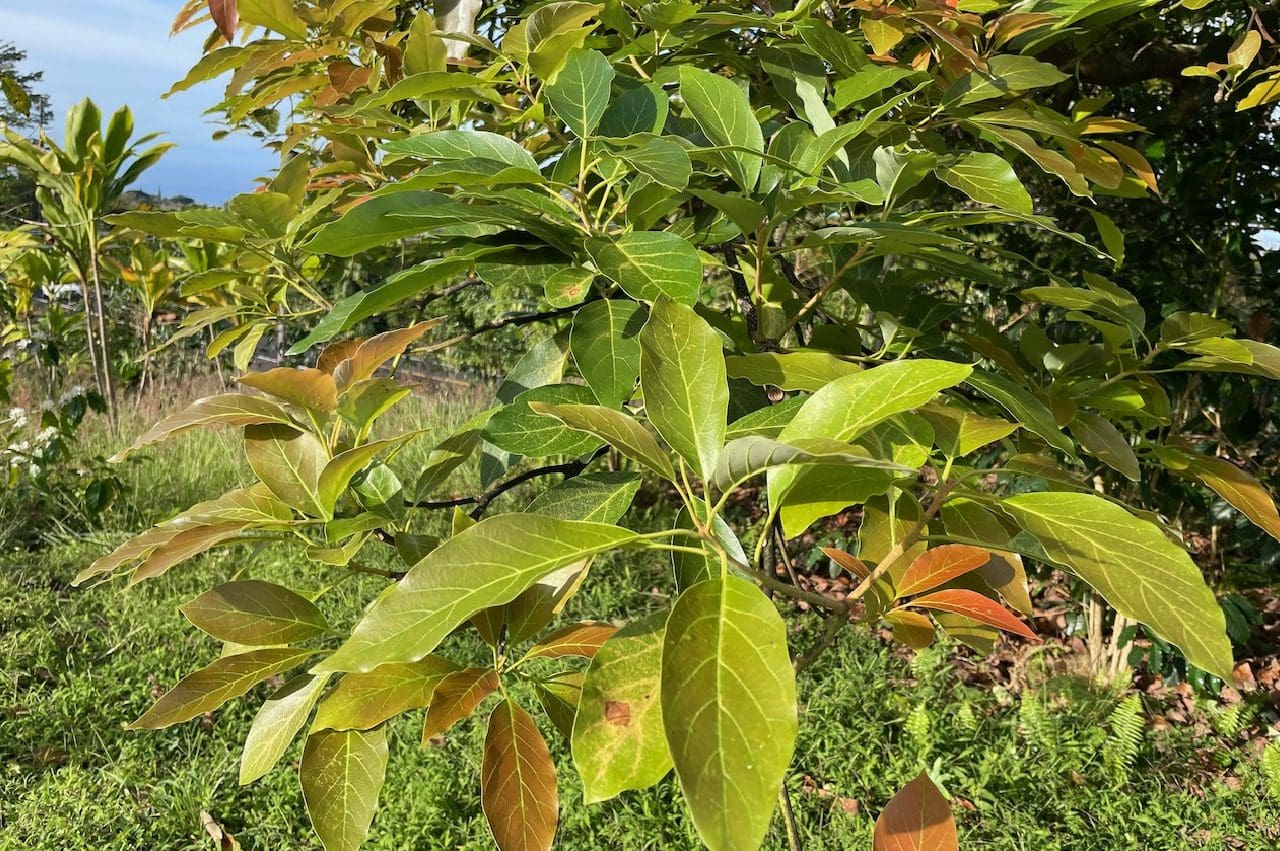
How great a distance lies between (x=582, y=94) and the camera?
0.65 metres

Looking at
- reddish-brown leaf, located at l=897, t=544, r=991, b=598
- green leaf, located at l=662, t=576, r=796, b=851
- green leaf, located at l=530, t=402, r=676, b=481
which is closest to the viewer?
green leaf, located at l=662, t=576, r=796, b=851

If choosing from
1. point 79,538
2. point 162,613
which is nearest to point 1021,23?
point 162,613

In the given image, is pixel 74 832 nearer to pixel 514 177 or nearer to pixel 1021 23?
pixel 514 177

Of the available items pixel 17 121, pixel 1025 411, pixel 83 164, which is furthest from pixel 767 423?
pixel 17 121

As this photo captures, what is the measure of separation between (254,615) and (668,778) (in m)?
1.86

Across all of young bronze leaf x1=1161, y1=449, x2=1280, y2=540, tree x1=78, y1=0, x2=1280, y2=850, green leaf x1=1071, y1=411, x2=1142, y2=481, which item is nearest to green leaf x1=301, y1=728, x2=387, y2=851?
tree x1=78, y1=0, x2=1280, y2=850

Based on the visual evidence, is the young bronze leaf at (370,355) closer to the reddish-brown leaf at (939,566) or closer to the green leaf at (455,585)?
the green leaf at (455,585)

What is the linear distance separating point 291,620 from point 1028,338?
0.68 meters

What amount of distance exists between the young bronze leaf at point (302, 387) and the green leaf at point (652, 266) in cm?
21

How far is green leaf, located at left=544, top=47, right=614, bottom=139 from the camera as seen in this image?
0.64 m

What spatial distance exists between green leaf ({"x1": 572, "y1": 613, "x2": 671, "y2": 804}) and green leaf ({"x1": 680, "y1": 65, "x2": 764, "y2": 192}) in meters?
0.39

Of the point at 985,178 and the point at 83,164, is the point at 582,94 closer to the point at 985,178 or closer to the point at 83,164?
the point at 985,178

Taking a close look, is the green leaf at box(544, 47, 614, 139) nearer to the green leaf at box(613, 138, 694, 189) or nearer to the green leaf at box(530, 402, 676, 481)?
the green leaf at box(613, 138, 694, 189)

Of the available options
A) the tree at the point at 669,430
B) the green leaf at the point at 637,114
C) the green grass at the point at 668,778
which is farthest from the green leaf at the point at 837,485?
the green grass at the point at 668,778
